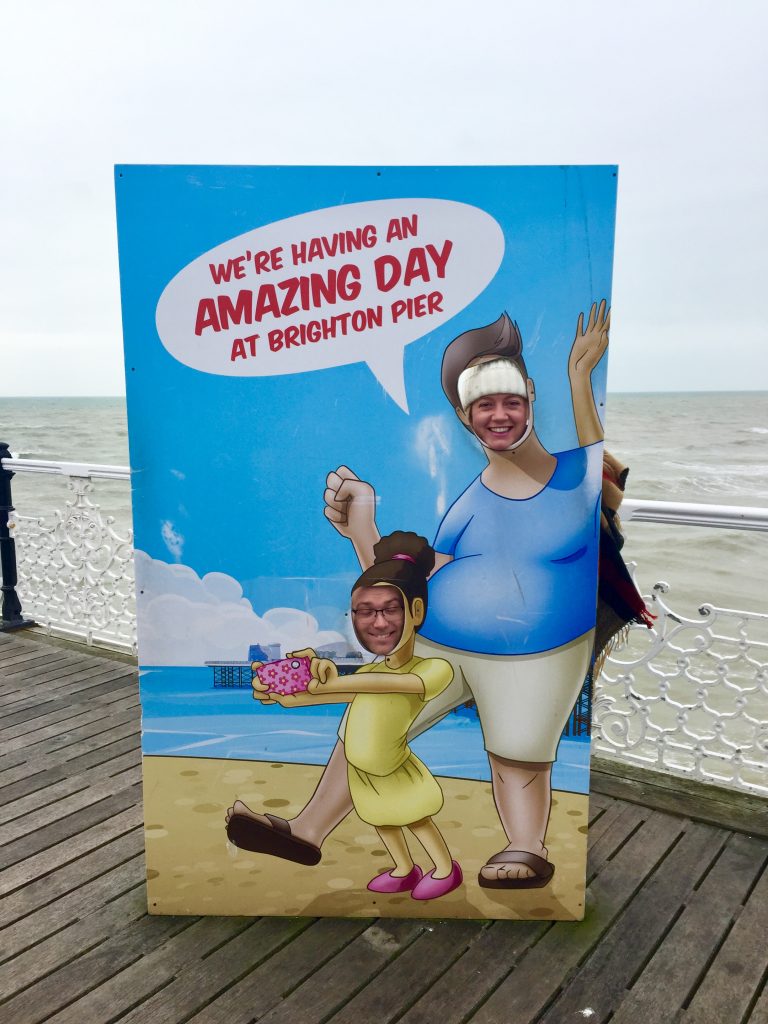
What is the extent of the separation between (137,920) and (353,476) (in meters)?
1.29

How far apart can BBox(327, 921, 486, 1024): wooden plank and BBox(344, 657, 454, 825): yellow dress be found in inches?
11.7

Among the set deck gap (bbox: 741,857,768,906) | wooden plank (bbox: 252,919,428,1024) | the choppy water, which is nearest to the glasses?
wooden plank (bbox: 252,919,428,1024)

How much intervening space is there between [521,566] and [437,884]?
0.86 meters

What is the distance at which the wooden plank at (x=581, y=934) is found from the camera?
1.70 m

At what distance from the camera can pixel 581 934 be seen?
193 cm

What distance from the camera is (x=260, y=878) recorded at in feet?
6.42

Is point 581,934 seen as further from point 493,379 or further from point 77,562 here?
point 77,562

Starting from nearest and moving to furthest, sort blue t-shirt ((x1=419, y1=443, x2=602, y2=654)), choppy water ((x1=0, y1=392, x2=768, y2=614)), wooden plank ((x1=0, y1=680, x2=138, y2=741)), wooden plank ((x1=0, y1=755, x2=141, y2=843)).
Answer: blue t-shirt ((x1=419, y1=443, x2=602, y2=654)) → wooden plank ((x1=0, y1=755, x2=141, y2=843)) → wooden plank ((x1=0, y1=680, x2=138, y2=741)) → choppy water ((x1=0, y1=392, x2=768, y2=614))

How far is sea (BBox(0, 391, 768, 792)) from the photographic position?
6.18ft

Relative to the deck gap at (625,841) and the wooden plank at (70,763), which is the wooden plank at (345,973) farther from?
the wooden plank at (70,763)

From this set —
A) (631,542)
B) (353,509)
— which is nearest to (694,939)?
(353,509)

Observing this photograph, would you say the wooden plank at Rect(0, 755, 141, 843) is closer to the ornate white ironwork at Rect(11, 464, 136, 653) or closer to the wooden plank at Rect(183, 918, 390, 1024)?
the wooden plank at Rect(183, 918, 390, 1024)

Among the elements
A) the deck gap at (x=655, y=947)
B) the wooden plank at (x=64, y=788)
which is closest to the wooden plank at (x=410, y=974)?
the deck gap at (x=655, y=947)

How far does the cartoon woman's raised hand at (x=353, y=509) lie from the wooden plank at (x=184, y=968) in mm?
974
